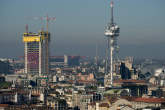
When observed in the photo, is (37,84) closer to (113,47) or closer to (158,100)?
→ (113,47)

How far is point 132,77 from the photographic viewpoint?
150875mm

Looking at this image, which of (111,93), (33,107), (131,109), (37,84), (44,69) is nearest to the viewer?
(131,109)

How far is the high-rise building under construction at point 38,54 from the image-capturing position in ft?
609

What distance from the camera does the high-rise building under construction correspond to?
186 m

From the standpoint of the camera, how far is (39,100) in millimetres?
95250

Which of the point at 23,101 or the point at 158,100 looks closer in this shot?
the point at 158,100

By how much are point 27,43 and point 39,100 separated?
99.0 meters

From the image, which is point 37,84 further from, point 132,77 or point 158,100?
point 158,100

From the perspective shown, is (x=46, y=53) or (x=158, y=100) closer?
(x=158, y=100)

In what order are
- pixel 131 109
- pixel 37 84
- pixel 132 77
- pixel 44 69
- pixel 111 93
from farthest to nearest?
1. pixel 44 69
2. pixel 132 77
3. pixel 37 84
4. pixel 111 93
5. pixel 131 109

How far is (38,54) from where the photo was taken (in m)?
188

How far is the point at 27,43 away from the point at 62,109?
363ft

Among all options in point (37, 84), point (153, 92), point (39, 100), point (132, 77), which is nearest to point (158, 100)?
point (39, 100)

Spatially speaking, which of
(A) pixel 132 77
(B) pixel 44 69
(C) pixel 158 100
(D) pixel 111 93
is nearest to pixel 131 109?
(C) pixel 158 100
